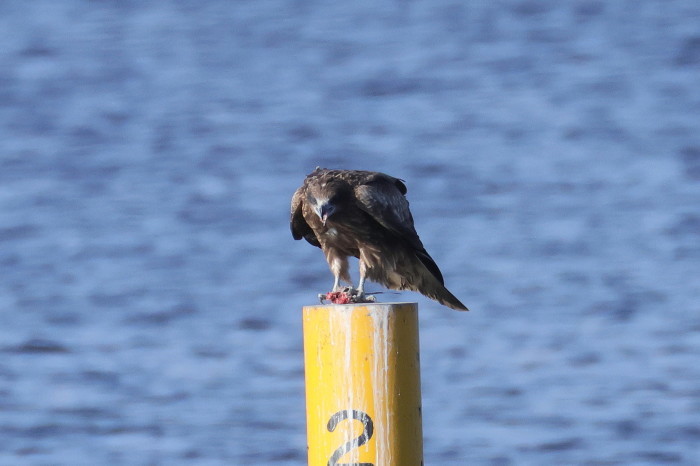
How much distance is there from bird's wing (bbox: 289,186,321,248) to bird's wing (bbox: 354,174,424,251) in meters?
0.43

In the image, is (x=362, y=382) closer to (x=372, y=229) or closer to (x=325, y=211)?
(x=325, y=211)

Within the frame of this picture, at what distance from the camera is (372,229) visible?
781 centimetres

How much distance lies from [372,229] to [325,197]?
52 cm

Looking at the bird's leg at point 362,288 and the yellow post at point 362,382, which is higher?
the bird's leg at point 362,288

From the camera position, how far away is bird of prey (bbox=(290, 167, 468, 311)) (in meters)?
7.61

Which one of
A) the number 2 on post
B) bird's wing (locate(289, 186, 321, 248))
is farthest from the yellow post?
bird's wing (locate(289, 186, 321, 248))

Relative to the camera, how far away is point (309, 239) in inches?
330

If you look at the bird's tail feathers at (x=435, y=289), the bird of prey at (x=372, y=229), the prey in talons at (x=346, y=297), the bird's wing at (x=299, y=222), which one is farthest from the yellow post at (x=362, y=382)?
the bird's wing at (x=299, y=222)

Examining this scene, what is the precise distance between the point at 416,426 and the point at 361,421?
310 mm

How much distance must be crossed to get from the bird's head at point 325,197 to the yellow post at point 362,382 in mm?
2212

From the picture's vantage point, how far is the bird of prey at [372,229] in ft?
25.0

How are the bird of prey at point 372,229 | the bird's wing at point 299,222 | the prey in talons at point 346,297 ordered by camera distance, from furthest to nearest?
the bird's wing at point 299,222 → the bird of prey at point 372,229 → the prey in talons at point 346,297

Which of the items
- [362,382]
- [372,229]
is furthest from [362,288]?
[362,382]

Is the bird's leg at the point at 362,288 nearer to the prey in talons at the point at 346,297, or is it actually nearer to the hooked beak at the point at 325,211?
the prey in talons at the point at 346,297
